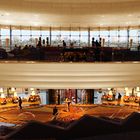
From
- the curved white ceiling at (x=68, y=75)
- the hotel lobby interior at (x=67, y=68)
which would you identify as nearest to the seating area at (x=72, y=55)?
the hotel lobby interior at (x=67, y=68)

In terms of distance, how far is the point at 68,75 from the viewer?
14898mm

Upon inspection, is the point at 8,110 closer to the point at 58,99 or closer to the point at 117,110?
the point at 58,99

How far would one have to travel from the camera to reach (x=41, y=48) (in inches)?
634

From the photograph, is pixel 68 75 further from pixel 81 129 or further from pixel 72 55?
pixel 81 129

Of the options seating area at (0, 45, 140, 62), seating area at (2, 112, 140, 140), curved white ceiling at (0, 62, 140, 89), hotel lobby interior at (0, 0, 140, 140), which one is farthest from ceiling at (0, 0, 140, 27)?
seating area at (2, 112, 140, 140)

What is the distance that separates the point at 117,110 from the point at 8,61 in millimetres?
7154

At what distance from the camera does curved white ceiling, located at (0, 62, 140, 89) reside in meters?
14.9

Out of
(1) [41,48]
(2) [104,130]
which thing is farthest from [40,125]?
(1) [41,48]

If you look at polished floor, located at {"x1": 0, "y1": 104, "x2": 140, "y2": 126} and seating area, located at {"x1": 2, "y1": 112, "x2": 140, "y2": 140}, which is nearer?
seating area, located at {"x1": 2, "y1": 112, "x2": 140, "y2": 140}

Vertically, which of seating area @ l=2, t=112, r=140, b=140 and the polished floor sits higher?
seating area @ l=2, t=112, r=140, b=140

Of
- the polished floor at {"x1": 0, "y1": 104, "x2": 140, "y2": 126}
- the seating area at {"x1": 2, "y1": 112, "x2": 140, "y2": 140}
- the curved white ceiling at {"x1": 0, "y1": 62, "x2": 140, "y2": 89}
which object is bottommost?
the polished floor at {"x1": 0, "y1": 104, "x2": 140, "y2": 126}

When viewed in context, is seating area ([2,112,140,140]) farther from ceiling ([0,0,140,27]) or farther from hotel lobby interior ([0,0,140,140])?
ceiling ([0,0,140,27])

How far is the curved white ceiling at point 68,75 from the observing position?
14906 millimetres

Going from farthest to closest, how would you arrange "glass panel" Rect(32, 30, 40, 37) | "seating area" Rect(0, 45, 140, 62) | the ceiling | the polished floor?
"glass panel" Rect(32, 30, 40, 37)
the ceiling
the polished floor
"seating area" Rect(0, 45, 140, 62)
